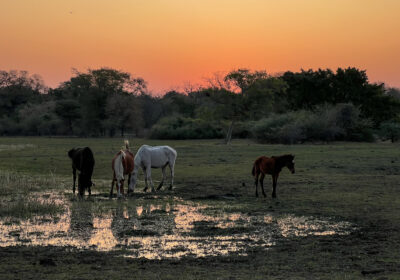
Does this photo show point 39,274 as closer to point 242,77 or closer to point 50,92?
point 242,77

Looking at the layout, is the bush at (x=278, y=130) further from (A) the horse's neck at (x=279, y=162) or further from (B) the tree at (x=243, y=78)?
(A) the horse's neck at (x=279, y=162)

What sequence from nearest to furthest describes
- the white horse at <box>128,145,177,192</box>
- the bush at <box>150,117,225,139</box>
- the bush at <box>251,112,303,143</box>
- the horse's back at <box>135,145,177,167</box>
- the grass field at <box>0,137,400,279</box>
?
the grass field at <box>0,137,400,279</box> → the white horse at <box>128,145,177,192</box> → the horse's back at <box>135,145,177,167</box> → the bush at <box>251,112,303,143</box> → the bush at <box>150,117,225,139</box>

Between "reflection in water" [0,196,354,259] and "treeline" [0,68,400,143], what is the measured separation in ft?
120

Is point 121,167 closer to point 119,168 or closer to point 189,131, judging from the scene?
point 119,168

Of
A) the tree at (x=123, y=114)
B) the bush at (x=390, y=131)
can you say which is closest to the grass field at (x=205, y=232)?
the bush at (x=390, y=131)

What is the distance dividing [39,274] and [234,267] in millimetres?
2674

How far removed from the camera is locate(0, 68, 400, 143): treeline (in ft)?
163

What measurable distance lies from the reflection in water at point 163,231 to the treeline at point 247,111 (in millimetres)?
36479

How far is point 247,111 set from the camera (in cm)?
5266

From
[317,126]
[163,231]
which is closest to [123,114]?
[317,126]

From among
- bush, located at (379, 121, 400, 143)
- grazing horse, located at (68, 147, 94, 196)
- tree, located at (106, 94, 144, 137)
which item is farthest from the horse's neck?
tree, located at (106, 94, 144, 137)

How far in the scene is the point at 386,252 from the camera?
7.55m

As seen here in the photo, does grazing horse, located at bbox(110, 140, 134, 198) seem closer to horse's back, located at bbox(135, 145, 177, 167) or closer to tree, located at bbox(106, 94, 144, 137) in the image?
horse's back, located at bbox(135, 145, 177, 167)

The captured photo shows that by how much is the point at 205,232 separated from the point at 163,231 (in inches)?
32.4
